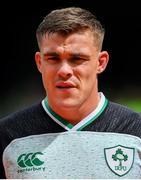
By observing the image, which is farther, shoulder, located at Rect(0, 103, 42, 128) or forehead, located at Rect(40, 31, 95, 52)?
shoulder, located at Rect(0, 103, 42, 128)

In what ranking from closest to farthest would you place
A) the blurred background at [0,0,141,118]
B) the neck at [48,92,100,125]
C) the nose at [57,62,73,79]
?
the nose at [57,62,73,79] < the neck at [48,92,100,125] < the blurred background at [0,0,141,118]

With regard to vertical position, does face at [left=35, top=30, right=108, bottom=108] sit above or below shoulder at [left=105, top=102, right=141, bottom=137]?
above

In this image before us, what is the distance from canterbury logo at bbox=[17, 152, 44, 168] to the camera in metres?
2.10

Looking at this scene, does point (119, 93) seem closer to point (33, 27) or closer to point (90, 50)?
point (33, 27)

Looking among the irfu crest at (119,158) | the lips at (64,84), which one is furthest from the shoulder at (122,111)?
the lips at (64,84)

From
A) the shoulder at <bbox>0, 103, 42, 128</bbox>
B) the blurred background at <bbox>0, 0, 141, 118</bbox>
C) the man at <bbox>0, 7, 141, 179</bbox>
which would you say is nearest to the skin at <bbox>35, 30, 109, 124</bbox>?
the man at <bbox>0, 7, 141, 179</bbox>

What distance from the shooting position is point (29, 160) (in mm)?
2109

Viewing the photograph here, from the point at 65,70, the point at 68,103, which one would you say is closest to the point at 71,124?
the point at 68,103

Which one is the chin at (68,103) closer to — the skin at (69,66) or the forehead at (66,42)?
the skin at (69,66)

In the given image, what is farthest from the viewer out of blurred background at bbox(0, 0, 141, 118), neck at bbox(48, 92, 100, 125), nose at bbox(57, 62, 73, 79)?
blurred background at bbox(0, 0, 141, 118)

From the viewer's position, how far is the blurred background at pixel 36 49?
629 centimetres

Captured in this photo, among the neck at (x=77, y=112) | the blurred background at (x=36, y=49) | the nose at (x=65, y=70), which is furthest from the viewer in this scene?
the blurred background at (x=36, y=49)

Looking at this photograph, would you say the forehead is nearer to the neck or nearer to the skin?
the skin

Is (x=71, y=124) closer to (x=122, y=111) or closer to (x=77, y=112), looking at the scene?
(x=77, y=112)
